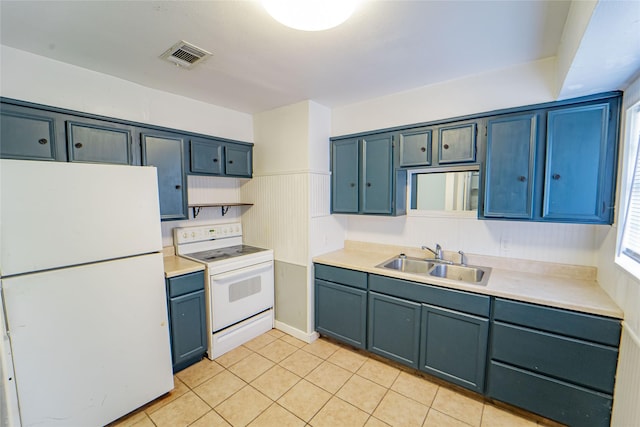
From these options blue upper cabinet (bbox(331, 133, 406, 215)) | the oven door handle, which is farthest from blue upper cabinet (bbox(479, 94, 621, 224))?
the oven door handle

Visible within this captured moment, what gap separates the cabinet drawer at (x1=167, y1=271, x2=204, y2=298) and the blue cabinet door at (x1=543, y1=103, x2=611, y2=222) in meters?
2.82

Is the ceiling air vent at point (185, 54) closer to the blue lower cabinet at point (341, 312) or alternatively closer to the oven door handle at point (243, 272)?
the oven door handle at point (243, 272)

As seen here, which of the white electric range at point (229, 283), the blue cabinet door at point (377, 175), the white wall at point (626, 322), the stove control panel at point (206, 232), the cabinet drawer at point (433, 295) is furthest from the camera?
the stove control panel at point (206, 232)

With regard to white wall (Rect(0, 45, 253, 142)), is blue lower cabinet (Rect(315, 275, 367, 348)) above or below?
below

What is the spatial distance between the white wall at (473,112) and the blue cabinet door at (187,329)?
193cm

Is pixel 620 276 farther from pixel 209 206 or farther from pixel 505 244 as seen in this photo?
pixel 209 206

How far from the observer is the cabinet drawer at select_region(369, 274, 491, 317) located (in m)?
1.91

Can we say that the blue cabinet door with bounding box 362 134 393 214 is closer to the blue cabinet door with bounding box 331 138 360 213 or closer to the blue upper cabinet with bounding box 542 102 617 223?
the blue cabinet door with bounding box 331 138 360 213

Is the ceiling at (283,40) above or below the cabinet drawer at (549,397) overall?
above

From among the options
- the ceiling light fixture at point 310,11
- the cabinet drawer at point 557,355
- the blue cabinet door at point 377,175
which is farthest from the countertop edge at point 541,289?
the ceiling light fixture at point 310,11

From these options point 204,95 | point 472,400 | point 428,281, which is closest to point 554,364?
point 472,400

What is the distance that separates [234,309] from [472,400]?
214cm

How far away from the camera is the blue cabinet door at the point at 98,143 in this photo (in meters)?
1.92

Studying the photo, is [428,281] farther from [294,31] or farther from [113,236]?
[113,236]
